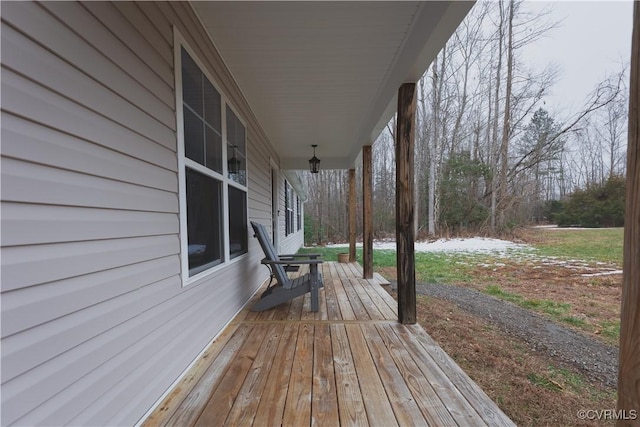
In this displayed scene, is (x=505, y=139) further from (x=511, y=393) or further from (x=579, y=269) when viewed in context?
(x=511, y=393)

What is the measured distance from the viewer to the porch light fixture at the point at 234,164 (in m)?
2.99

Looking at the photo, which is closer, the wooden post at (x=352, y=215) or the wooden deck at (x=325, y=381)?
the wooden deck at (x=325, y=381)

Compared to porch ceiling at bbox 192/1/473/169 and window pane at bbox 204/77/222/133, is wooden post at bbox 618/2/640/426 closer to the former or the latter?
porch ceiling at bbox 192/1/473/169

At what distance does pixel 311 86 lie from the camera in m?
3.12

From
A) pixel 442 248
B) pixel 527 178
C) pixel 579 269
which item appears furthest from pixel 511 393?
pixel 527 178

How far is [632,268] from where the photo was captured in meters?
0.88

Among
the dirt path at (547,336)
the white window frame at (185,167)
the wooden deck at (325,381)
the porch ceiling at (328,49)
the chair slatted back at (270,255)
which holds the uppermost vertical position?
the porch ceiling at (328,49)

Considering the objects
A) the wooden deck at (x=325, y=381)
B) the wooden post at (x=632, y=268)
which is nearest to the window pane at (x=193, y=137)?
the wooden deck at (x=325, y=381)

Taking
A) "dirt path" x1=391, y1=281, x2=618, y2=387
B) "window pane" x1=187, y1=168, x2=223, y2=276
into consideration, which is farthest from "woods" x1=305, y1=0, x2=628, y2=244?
"window pane" x1=187, y1=168, x2=223, y2=276

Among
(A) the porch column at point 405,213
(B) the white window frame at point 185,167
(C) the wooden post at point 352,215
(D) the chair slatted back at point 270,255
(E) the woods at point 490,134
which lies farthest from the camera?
(E) the woods at point 490,134

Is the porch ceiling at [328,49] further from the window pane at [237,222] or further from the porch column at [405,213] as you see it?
the window pane at [237,222]

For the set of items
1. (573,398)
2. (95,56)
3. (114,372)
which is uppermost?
(95,56)

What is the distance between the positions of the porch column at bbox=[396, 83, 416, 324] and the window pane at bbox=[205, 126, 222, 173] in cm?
179

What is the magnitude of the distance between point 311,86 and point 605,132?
1377 centimetres
